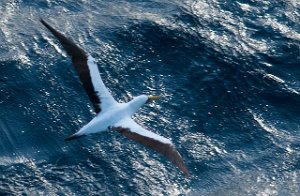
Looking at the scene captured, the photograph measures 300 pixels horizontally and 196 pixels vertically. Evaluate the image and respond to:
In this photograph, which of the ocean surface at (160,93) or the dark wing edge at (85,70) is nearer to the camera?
the dark wing edge at (85,70)

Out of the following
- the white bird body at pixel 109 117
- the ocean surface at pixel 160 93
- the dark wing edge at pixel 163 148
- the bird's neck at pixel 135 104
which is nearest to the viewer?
the dark wing edge at pixel 163 148

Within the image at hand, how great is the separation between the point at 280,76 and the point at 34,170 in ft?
35.5

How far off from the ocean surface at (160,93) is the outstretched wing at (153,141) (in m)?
2.58

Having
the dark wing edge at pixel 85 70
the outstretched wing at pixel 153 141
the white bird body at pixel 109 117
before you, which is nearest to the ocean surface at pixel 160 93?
the white bird body at pixel 109 117

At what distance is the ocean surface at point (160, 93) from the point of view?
25641 millimetres

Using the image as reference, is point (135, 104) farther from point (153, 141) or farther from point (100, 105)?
point (153, 141)

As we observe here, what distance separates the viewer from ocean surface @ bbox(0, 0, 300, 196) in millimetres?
25641

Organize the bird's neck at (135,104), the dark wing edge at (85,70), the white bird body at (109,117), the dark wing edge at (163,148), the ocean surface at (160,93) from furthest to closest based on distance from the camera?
the ocean surface at (160,93) < the bird's neck at (135,104) < the dark wing edge at (85,70) < the white bird body at (109,117) < the dark wing edge at (163,148)

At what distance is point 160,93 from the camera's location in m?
28.4

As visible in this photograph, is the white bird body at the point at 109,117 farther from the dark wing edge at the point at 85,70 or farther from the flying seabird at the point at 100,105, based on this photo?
the dark wing edge at the point at 85,70

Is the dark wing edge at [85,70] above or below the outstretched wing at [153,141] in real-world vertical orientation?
above

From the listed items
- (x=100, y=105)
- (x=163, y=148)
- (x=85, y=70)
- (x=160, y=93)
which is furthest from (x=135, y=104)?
(x=160, y=93)

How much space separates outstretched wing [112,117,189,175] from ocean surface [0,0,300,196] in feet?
8.47

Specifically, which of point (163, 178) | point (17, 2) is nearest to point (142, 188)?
point (163, 178)
